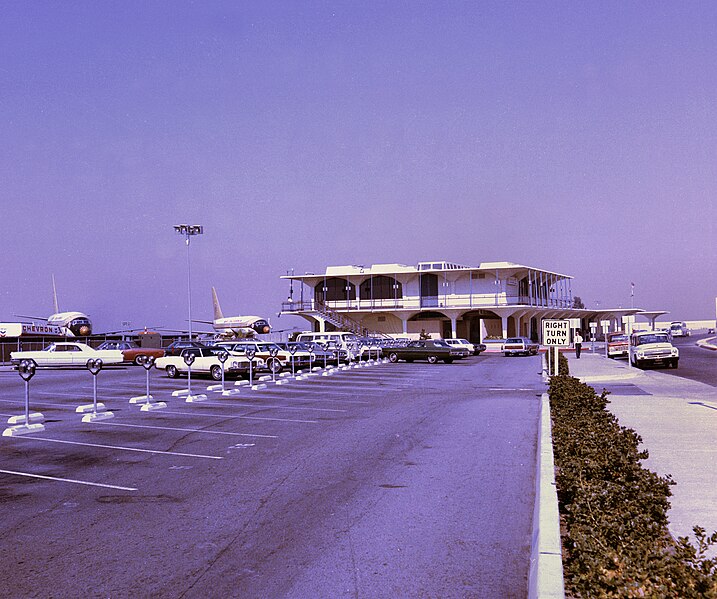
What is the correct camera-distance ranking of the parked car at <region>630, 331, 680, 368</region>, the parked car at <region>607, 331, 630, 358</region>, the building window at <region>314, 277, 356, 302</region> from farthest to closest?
the building window at <region>314, 277, 356, 302</region>, the parked car at <region>607, 331, 630, 358</region>, the parked car at <region>630, 331, 680, 368</region>

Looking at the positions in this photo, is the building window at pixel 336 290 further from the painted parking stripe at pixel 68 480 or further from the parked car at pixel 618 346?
the painted parking stripe at pixel 68 480

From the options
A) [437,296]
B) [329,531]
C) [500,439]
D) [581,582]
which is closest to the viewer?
[581,582]

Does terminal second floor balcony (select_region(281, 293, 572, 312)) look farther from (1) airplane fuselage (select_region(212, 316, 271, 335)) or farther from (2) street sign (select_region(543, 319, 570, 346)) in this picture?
(2) street sign (select_region(543, 319, 570, 346))

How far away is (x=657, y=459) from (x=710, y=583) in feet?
26.7

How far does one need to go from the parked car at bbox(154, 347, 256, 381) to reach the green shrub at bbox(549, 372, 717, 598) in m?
21.3

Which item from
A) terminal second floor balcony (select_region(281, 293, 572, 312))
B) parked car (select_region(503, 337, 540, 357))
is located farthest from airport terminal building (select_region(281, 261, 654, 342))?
parked car (select_region(503, 337, 540, 357))

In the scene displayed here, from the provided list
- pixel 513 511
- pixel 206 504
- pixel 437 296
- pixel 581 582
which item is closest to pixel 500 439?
pixel 513 511

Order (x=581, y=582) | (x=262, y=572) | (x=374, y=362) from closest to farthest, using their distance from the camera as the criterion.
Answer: (x=581, y=582), (x=262, y=572), (x=374, y=362)

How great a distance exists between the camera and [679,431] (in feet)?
47.7

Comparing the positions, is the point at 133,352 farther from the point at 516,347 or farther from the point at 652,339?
the point at 652,339

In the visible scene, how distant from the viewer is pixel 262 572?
6.32 metres

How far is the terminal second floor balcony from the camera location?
72.2 metres

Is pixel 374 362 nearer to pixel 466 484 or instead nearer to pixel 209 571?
pixel 466 484

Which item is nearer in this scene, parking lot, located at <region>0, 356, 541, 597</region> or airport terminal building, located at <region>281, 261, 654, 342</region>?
parking lot, located at <region>0, 356, 541, 597</region>
